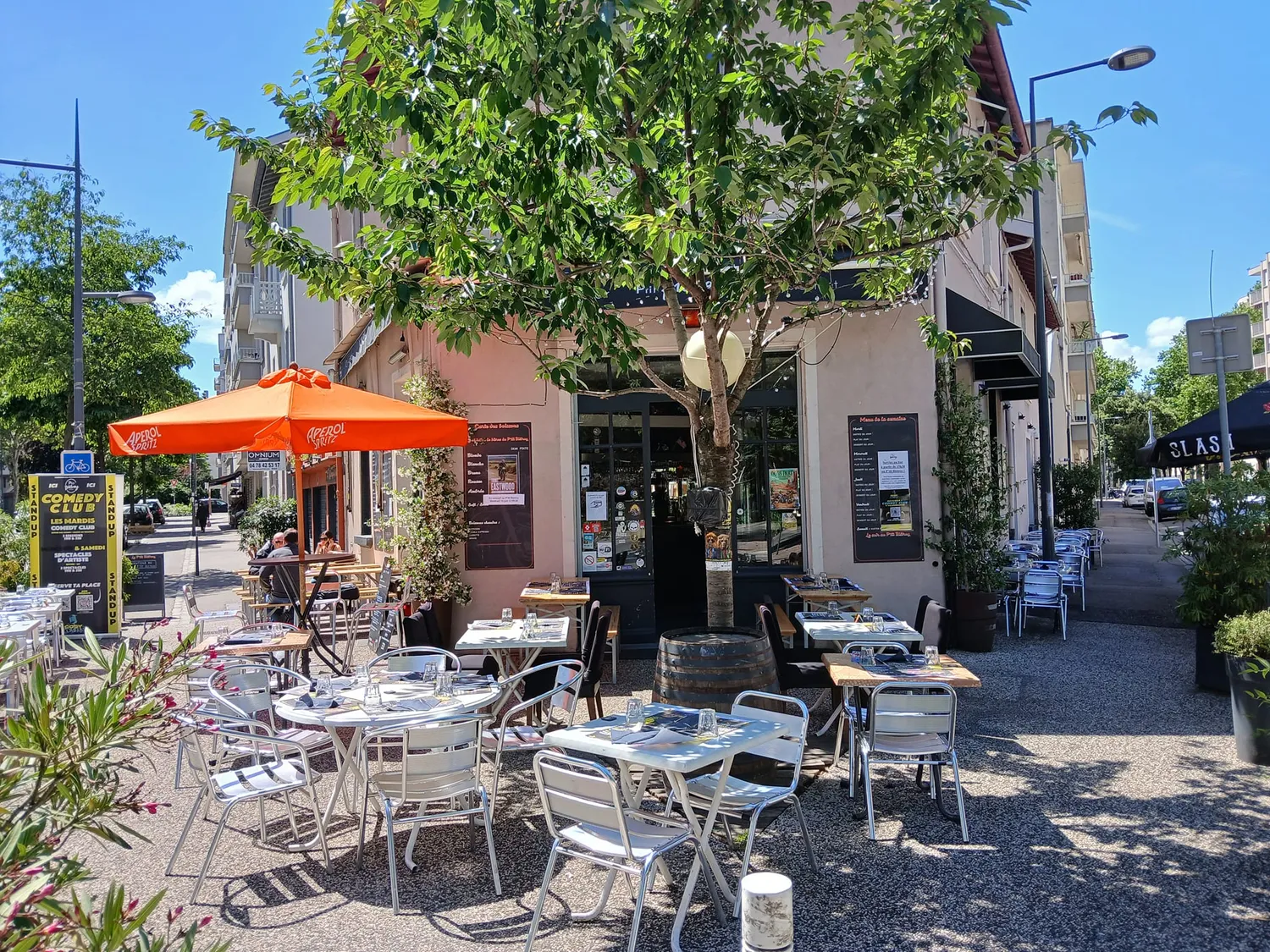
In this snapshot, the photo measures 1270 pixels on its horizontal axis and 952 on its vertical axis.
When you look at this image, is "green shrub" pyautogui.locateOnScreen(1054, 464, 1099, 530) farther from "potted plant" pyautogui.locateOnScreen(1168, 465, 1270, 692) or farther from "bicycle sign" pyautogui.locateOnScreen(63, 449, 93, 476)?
"bicycle sign" pyautogui.locateOnScreen(63, 449, 93, 476)

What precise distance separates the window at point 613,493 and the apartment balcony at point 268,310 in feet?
59.1

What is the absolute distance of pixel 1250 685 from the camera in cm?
586

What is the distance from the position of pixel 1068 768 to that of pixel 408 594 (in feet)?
20.5

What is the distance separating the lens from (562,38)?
434 centimetres

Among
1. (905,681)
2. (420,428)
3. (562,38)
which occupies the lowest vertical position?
(905,681)

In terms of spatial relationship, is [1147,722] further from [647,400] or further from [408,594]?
[408,594]

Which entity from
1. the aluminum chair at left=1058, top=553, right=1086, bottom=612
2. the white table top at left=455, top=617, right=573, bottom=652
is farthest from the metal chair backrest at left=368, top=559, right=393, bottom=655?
the aluminum chair at left=1058, top=553, right=1086, bottom=612

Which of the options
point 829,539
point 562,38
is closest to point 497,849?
point 562,38

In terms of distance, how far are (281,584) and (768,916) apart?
815cm

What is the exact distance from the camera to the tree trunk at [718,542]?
601 centimetres

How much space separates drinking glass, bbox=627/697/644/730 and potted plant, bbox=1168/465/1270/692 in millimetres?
5309

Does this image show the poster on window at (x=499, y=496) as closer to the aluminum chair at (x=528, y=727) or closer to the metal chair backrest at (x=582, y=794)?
the aluminum chair at (x=528, y=727)

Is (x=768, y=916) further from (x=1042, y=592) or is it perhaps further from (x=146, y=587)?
(x=146, y=587)

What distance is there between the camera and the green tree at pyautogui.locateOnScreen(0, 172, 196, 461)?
19.5 meters
